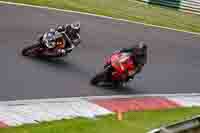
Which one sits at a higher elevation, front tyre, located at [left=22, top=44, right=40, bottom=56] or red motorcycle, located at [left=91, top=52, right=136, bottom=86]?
front tyre, located at [left=22, top=44, right=40, bottom=56]

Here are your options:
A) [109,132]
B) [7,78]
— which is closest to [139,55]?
[7,78]

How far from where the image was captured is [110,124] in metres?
11.4

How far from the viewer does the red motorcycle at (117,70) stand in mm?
14984

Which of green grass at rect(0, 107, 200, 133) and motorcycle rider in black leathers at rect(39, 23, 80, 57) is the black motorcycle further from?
green grass at rect(0, 107, 200, 133)

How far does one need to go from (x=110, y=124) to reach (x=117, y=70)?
373 centimetres

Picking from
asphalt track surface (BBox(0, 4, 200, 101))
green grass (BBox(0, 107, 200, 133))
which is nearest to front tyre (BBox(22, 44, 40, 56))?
asphalt track surface (BBox(0, 4, 200, 101))

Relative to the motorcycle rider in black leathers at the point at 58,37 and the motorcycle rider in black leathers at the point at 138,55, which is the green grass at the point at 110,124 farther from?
the motorcycle rider in black leathers at the point at 58,37

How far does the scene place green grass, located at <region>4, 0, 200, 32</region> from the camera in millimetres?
23312

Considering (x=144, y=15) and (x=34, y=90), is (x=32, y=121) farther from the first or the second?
(x=144, y=15)

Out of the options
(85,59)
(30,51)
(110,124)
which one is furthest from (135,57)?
(110,124)

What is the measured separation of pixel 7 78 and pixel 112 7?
12.5 metres

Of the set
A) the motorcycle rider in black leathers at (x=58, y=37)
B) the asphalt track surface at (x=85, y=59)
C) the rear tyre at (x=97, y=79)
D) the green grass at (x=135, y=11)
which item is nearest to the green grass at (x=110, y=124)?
the asphalt track surface at (x=85, y=59)

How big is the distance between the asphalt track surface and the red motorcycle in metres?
0.29

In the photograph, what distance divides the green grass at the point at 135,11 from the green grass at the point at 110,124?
987cm
